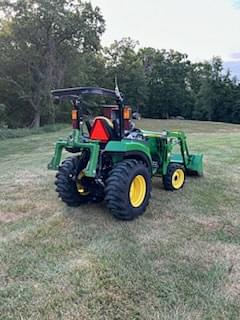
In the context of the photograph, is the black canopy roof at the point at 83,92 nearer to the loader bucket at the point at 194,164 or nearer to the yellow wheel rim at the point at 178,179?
the yellow wheel rim at the point at 178,179

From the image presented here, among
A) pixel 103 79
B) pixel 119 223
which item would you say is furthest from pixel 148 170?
pixel 103 79

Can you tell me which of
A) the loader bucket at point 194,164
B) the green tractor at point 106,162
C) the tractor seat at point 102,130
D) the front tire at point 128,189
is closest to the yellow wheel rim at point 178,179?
the loader bucket at point 194,164

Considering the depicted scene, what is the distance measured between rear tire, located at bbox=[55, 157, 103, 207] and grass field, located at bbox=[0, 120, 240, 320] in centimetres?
15

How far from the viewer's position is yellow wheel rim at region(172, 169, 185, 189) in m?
5.23

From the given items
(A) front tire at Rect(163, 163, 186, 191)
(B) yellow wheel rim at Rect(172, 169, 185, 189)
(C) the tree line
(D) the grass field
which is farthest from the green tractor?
(C) the tree line

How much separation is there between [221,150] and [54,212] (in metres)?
6.50

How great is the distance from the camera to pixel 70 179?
4203 mm

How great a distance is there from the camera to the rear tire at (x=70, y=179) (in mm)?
4199

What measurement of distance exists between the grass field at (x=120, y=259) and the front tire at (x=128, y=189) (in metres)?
0.14

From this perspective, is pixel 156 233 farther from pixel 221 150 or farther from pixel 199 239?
pixel 221 150

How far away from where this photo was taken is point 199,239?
11.7 ft

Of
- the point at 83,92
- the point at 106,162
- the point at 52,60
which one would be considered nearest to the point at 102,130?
the point at 106,162

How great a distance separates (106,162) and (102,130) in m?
0.37

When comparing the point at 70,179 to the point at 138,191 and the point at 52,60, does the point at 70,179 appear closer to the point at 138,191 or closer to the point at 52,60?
the point at 138,191
